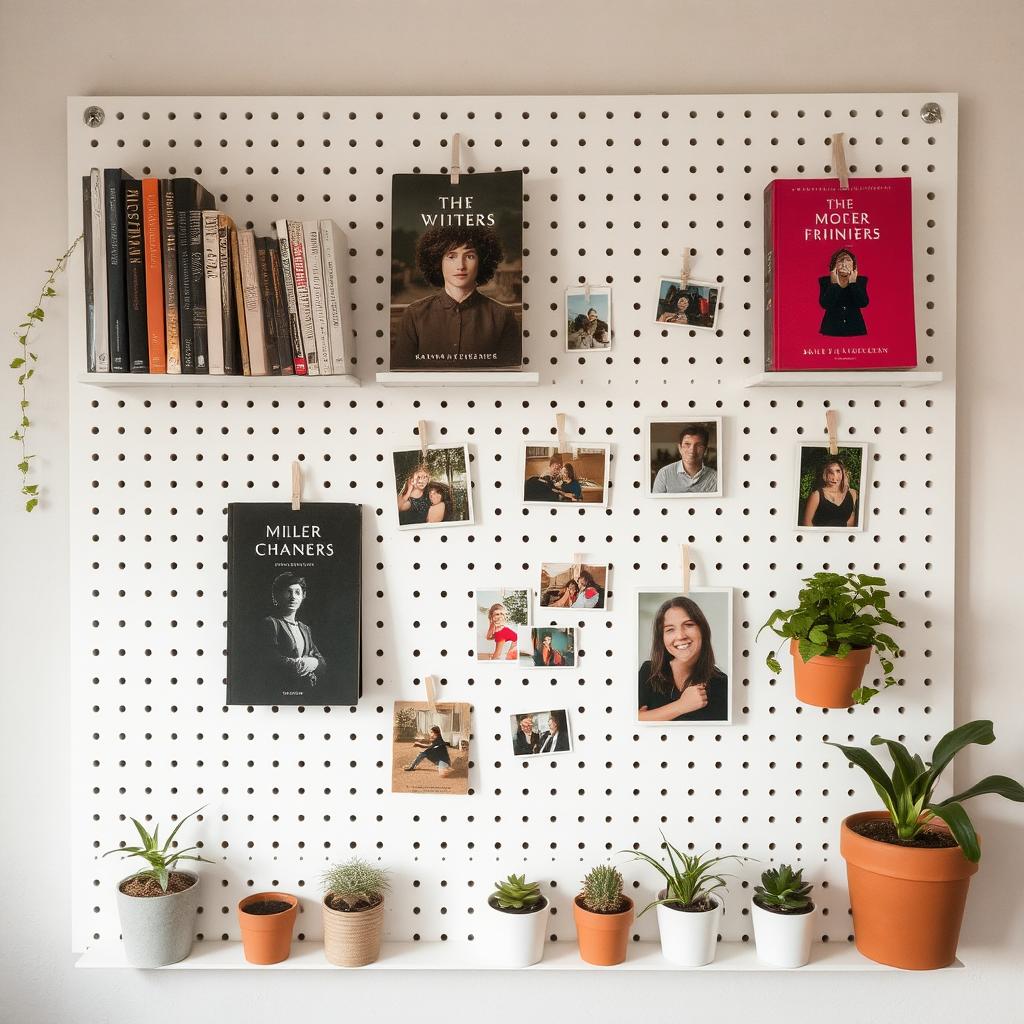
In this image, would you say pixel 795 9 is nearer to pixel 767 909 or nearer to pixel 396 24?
pixel 396 24

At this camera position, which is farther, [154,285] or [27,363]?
[27,363]

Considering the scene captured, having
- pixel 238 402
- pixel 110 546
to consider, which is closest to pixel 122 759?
pixel 110 546

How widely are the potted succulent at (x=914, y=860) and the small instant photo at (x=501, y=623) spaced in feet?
1.93

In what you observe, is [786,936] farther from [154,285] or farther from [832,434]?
[154,285]

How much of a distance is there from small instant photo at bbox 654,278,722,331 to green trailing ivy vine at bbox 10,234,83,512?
41.1 inches

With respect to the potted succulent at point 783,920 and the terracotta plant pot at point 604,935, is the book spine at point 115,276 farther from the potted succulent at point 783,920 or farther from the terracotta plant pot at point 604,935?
the potted succulent at point 783,920

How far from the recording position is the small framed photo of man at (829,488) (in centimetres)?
144

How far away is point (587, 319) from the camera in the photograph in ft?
4.73

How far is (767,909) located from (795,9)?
1581 millimetres

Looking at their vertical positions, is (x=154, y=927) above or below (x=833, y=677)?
below

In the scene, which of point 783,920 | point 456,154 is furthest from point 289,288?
point 783,920

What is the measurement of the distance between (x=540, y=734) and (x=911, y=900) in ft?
2.12

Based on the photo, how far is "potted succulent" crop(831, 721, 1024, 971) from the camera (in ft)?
4.19

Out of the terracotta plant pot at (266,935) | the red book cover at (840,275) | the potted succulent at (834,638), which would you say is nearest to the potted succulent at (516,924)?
the terracotta plant pot at (266,935)
